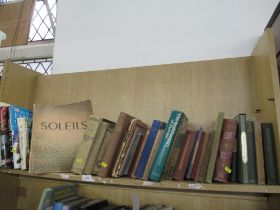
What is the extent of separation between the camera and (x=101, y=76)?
1.43 m

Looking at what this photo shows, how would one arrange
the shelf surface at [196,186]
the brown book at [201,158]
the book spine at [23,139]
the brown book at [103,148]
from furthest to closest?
the book spine at [23,139]
the brown book at [103,148]
the brown book at [201,158]
the shelf surface at [196,186]

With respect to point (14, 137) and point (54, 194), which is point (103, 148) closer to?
point (54, 194)

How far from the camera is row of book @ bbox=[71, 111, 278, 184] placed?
0.85 m

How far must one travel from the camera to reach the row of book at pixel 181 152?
2.79ft

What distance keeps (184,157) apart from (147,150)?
146 millimetres

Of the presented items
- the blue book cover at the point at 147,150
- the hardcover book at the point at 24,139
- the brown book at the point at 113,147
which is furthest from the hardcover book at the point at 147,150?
the hardcover book at the point at 24,139

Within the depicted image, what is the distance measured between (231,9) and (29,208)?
162 centimetres

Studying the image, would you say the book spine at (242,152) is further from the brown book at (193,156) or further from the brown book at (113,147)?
the brown book at (113,147)

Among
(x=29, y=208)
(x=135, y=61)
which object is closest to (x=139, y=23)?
(x=135, y=61)

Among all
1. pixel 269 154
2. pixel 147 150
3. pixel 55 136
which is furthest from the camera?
pixel 55 136

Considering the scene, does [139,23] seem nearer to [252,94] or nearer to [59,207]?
[252,94]

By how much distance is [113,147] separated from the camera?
3.21 ft

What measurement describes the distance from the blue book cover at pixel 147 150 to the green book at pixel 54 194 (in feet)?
1.35

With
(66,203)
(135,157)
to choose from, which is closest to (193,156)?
(135,157)
